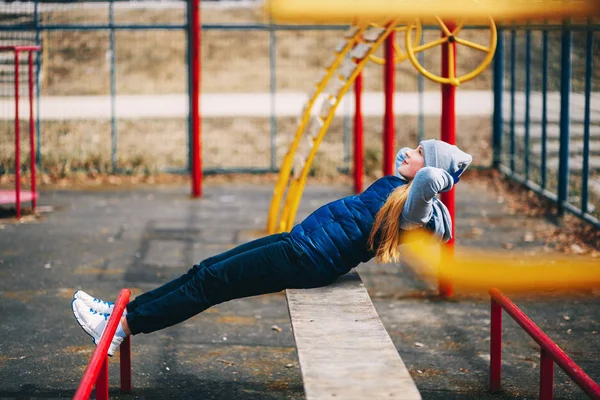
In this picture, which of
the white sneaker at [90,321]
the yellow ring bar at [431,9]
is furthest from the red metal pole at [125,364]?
the yellow ring bar at [431,9]

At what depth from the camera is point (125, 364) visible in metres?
5.02

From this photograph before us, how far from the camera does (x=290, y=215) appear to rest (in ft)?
26.2

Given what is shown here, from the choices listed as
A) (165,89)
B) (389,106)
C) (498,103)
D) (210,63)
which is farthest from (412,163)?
(210,63)

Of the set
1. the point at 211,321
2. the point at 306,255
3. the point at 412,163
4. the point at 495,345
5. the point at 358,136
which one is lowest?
the point at 211,321

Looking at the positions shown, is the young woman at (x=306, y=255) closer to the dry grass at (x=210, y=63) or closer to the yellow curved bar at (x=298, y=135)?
the yellow curved bar at (x=298, y=135)

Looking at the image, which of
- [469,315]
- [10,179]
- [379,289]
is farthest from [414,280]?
[10,179]

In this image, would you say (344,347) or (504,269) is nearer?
(344,347)

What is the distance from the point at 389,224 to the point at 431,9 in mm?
1961

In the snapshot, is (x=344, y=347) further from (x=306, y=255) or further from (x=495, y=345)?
(x=495, y=345)

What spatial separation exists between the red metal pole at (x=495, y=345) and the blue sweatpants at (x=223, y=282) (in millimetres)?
881

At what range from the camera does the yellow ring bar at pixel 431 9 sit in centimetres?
586

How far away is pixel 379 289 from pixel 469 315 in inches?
32.8

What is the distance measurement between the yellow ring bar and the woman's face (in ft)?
4.35

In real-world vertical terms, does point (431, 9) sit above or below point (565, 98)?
above
